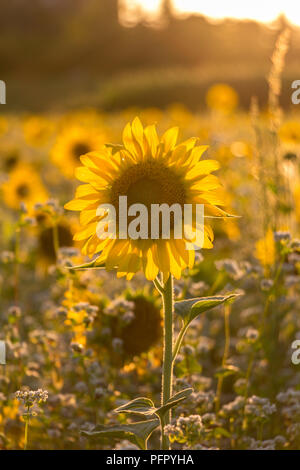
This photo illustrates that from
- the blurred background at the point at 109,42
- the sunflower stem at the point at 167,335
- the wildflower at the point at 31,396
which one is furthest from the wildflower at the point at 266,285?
the blurred background at the point at 109,42

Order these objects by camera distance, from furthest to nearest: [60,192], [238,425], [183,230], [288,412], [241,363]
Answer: [60,192] → [241,363] → [238,425] → [288,412] → [183,230]

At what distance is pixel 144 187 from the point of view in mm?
1854

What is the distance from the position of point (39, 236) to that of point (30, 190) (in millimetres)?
815

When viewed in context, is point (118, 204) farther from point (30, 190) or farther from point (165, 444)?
point (30, 190)

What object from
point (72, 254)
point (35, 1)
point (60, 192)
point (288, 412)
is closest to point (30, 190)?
point (60, 192)

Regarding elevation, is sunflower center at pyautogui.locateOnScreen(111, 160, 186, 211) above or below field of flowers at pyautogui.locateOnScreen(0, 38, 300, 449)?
above

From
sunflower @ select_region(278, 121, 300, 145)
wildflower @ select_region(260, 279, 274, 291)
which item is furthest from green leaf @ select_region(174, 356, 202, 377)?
sunflower @ select_region(278, 121, 300, 145)

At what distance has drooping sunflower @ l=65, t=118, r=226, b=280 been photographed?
6.02 feet

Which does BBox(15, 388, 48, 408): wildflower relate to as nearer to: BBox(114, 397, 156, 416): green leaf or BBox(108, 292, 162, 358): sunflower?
BBox(114, 397, 156, 416): green leaf

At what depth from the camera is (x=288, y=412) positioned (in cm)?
229

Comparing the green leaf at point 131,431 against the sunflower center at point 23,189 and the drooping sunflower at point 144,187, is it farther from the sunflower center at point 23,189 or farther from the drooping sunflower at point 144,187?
the sunflower center at point 23,189

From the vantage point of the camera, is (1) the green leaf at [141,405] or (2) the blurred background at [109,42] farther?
(2) the blurred background at [109,42]

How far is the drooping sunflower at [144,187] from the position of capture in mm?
1834

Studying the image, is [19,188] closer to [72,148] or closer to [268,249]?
[72,148]
